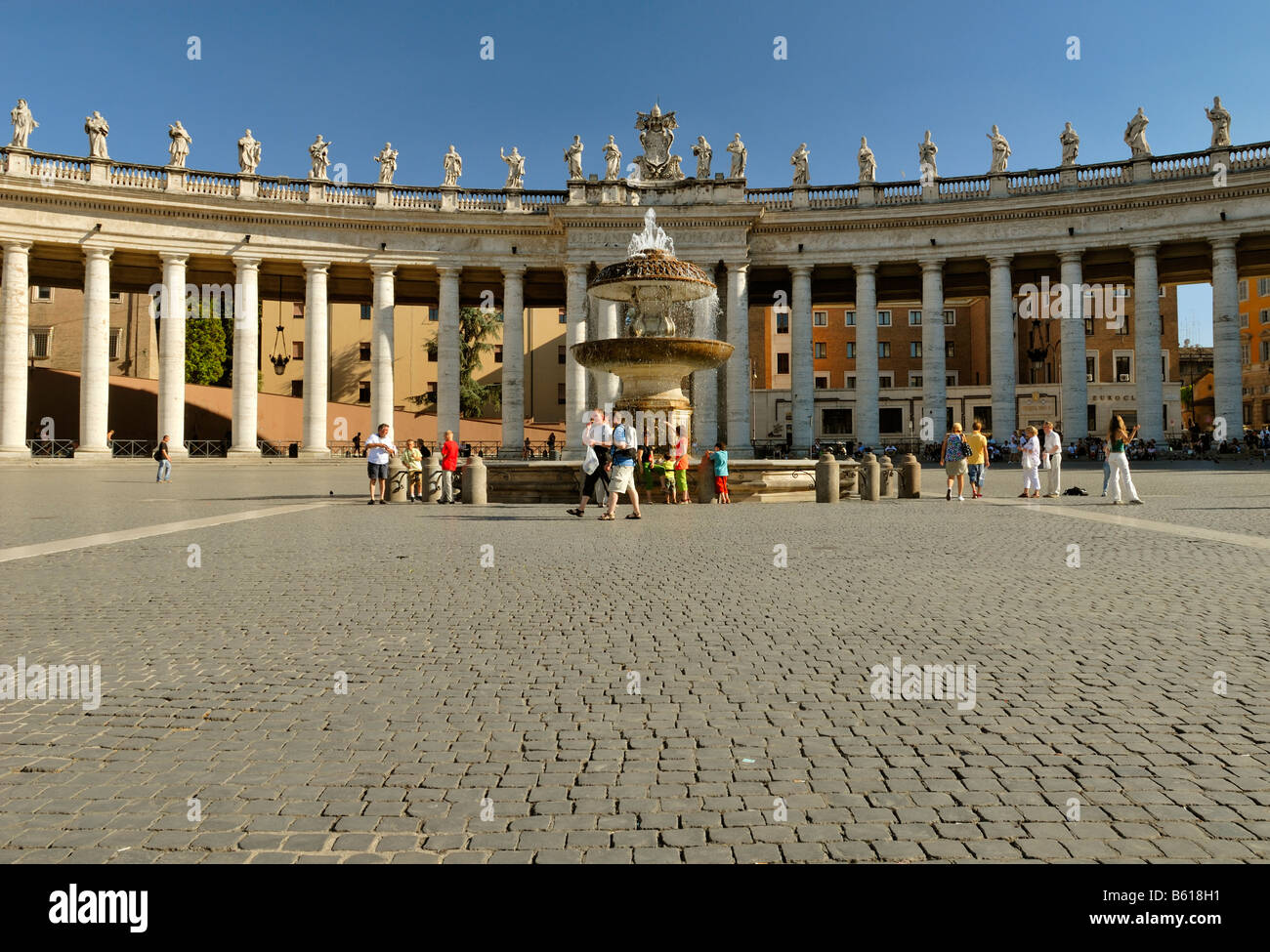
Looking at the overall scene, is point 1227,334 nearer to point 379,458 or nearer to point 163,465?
point 379,458

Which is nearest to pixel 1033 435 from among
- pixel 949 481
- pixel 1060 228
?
pixel 949 481

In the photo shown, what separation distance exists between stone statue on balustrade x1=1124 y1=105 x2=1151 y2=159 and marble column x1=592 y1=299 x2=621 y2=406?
2596 centimetres

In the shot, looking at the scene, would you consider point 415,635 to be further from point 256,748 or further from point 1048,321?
point 1048,321

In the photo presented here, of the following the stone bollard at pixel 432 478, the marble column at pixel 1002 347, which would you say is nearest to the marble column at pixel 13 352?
the stone bollard at pixel 432 478

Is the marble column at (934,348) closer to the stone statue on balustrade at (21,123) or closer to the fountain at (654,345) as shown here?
the fountain at (654,345)

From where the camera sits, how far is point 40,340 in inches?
2189

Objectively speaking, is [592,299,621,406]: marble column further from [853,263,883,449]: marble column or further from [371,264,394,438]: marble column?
[853,263,883,449]: marble column

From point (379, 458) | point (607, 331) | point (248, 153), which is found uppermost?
point (248, 153)

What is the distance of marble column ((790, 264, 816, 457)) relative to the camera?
146 feet

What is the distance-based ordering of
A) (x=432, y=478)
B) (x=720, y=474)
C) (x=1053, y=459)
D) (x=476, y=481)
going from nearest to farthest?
(x=476, y=481)
(x=720, y=474)
(x=432, y=478)
(x=1053, y=459)

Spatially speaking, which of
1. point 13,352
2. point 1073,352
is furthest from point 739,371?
point 13,352

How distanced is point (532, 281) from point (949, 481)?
3348 cm

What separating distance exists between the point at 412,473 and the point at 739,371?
2547cm

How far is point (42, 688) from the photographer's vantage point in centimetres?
499
